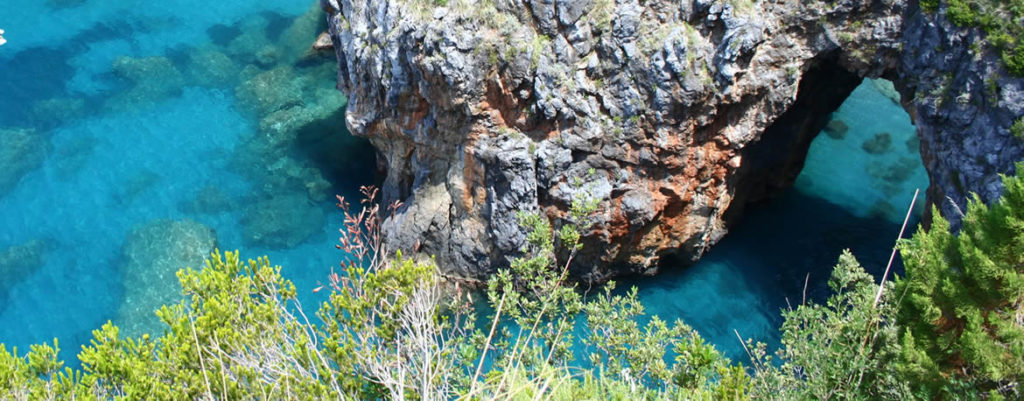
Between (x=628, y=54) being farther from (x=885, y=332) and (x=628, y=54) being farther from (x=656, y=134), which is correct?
(x=885, y=332)

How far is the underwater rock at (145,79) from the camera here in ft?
91.9

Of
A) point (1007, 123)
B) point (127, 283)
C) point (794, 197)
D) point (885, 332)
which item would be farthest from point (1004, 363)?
point (127, 283)

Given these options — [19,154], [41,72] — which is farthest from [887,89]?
[41,72]

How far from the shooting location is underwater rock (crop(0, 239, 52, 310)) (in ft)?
72.2

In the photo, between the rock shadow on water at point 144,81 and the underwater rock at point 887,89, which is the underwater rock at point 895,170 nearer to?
the underwater rock at point 887,89

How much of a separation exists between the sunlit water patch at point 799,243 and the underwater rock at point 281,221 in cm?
946

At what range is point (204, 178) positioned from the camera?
24906mm

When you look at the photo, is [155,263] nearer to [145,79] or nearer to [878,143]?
[145,79]

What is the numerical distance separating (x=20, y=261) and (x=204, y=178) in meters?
5.54

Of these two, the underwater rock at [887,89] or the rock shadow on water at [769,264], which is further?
the underwater rock at [887,89]

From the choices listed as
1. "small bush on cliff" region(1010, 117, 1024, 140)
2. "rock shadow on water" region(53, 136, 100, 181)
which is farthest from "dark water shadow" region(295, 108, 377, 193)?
"small bush on cliff" region(1010, 117, 1024, 140)

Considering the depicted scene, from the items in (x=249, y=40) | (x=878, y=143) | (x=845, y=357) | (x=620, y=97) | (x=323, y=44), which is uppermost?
(x=620, y=97)

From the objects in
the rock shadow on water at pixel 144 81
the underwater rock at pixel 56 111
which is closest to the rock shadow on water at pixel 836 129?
the rock shadow on water at pixel 144 81

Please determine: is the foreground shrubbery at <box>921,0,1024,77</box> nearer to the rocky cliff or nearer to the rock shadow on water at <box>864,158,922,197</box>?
the rocky cliff
